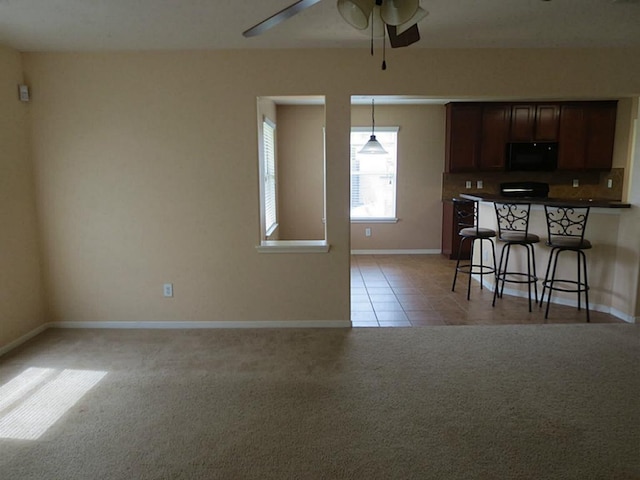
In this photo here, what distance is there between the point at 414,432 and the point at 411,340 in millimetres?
1290

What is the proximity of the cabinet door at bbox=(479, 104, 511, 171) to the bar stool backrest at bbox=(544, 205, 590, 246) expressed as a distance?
2.27m

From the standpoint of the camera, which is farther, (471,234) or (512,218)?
(512,218)

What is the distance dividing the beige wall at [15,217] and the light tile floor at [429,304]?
2819mm

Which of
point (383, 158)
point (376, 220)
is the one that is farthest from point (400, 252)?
point (383, 158)

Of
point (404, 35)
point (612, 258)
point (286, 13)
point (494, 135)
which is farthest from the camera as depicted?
point (494, 135)

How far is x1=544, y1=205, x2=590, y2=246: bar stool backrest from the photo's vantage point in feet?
13.3

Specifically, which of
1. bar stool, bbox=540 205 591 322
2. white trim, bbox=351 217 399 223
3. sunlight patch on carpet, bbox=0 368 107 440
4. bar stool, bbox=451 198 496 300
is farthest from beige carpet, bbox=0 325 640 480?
white trim, bbox=351 217 399 223

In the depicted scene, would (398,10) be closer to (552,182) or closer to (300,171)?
(300,171)

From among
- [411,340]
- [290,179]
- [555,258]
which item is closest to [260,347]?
[411,340]

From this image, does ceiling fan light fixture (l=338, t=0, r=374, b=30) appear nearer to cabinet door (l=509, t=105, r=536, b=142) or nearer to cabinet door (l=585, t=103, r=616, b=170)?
cabinet door (l=509, t=105, r=536, b=142)

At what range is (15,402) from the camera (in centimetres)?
263

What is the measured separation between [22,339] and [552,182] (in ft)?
23.7

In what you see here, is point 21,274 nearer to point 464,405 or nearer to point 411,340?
point 411,340

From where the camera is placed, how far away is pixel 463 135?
6.59 metres
